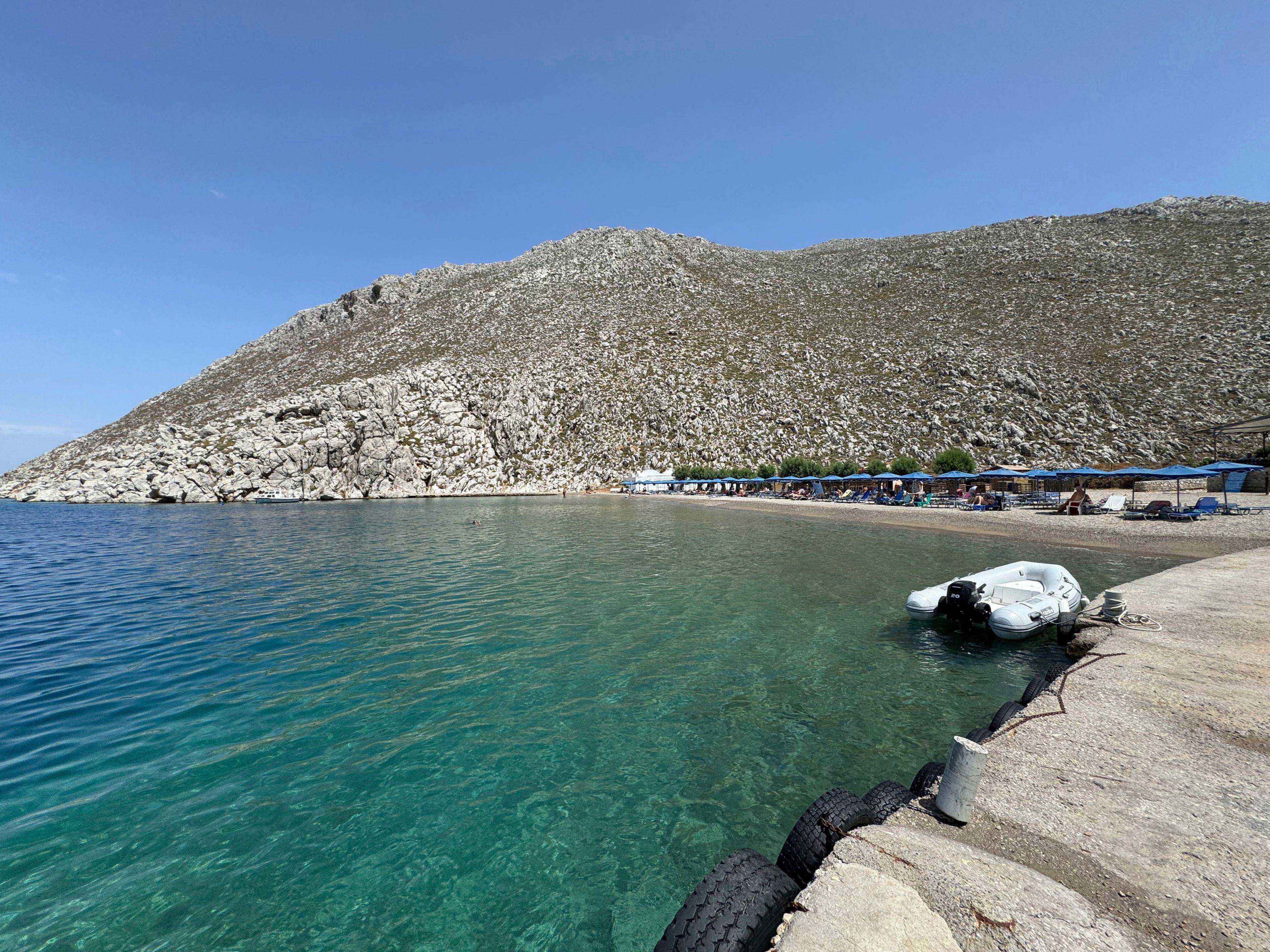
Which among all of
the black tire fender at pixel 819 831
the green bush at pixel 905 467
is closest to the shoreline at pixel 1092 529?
the green bush at pixel 905 467

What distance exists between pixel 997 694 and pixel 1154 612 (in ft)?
16.9

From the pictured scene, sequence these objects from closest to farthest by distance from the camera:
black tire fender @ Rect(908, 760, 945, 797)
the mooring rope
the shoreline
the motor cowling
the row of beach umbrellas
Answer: black tire fender @ Rect(908, 760, 945, 797) → the mooring rope → the motor cowling → the shoreline → the row of beach umbrellas

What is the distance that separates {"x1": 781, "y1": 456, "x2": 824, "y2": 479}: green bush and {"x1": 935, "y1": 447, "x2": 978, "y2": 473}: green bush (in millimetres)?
14264

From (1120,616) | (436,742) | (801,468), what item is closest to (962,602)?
(1120,616)

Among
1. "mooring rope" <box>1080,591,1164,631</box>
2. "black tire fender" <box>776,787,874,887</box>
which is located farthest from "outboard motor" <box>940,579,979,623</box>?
"black tire fender" <box>776,787,874,887</box>

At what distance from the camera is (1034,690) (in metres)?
8.12

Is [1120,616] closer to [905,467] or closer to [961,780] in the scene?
[961,780]

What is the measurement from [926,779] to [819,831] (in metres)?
2.14

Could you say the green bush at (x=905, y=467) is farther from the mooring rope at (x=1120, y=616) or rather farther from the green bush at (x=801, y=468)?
the mooring rope at (x=1120, y=616)

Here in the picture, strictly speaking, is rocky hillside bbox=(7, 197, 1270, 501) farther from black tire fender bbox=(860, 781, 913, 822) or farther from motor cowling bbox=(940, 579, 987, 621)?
black tire fender bbox=(860, 781, 913, 822)

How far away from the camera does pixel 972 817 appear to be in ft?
14.9

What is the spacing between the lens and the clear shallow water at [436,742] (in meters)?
5.16

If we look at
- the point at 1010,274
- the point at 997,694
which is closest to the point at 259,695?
the point at 997,694

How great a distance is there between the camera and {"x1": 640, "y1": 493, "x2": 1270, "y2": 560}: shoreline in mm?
22391
